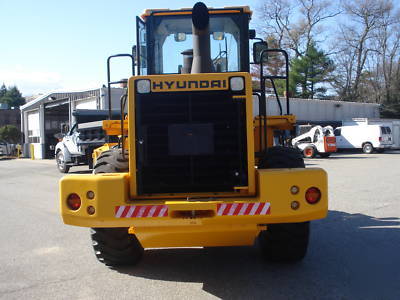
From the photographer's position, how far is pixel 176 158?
445 centimetres

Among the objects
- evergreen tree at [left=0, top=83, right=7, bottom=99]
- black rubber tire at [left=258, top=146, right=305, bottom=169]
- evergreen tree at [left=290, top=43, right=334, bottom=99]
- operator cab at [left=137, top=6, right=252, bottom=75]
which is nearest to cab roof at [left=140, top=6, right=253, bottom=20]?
operator cab at [left=137, top=6, right=252, bottom=75]

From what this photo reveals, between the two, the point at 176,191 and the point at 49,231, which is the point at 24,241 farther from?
the point at 176,191

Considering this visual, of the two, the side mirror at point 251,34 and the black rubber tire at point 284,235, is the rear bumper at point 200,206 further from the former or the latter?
the side mirror at point 251,34

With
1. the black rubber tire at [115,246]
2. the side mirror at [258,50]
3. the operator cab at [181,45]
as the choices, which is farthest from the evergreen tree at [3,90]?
the black rubber tire at [115,246]

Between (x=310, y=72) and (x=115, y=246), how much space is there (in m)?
45.7

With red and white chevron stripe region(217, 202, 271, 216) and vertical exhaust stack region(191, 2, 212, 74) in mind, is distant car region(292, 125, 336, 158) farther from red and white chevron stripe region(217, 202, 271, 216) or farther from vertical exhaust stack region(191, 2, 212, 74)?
red and white chevron stripe region(217, 202, 271, 216)

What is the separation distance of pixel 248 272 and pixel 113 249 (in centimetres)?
149

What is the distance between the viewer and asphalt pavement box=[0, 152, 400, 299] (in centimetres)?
419

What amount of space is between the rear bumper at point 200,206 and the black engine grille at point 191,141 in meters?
0.37

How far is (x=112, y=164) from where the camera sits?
4832 mm

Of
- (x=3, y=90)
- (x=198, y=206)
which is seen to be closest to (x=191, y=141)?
(x=198, y=206)

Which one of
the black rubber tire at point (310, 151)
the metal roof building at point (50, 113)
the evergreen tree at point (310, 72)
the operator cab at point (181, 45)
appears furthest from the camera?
the evergreen tree at point (310, 72)

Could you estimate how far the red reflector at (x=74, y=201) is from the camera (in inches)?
162

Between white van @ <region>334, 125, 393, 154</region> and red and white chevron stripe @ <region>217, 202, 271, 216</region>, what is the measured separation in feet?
90.0
